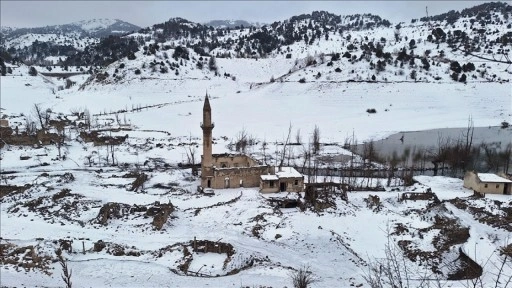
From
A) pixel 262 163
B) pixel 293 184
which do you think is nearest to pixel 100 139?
pixel 262 163

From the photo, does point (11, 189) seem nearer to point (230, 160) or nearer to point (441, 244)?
point (230, 160)

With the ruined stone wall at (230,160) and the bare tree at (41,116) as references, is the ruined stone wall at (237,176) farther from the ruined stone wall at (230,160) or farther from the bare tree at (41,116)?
the bare tree at (41,116)

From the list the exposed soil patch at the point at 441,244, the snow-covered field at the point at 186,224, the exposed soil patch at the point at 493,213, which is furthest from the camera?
the exposed soil patch at the point at 493,213

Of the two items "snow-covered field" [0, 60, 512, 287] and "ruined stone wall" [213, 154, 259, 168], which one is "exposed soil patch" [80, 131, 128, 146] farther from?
"ruined stone wall" [213, 154, 259, 168]

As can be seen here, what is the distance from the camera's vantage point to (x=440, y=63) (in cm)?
7925

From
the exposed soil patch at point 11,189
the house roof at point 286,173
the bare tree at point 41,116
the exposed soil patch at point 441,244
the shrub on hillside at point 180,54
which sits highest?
the shrub on hillside at point 180,54

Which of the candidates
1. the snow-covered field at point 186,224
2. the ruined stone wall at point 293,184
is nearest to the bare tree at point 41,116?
the snow-covered field at point 186,224

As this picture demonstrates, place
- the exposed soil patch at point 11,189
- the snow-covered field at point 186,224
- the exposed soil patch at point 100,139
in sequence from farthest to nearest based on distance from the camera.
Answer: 1. the exposed soil patch at point 100,139
2. the exposed soil patch at point 11,189
3. the snow-covered field at point 186,224

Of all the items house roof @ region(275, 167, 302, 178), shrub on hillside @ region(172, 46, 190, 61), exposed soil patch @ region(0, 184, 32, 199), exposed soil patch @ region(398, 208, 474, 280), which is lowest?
exposed soil patch @ region(398, 208, 474, 280)

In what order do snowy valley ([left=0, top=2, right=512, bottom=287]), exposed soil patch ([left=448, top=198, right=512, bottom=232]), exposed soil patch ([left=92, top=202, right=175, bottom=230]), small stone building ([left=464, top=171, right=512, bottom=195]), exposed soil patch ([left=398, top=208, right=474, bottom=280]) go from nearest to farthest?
snowy valley ([left=0, top=2, right=512, bottom=287]), exposed soil patch ([left=398, top=208, right=474, bottom=280]), exposed soil patch ([left=92, top=202, right=175, bottom=230]), exposed soil patch ([left=448, top=198, right=512, bottom=232]), small stone building ([left=464, top=171, right=512, bottom=195])

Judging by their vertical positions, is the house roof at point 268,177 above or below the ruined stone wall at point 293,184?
above

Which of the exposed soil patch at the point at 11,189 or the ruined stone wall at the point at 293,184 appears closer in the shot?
the ruined stone wall at the point at 293,184

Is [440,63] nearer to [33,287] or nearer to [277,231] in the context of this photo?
[277,231]

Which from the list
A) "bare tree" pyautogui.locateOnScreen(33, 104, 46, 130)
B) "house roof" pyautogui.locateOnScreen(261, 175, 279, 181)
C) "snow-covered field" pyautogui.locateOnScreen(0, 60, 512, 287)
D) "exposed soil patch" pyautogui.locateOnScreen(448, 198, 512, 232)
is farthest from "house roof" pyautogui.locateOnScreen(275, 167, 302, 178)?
"bare tree" pyautogui.locateOnScreen(33, 104, 46, 130)
